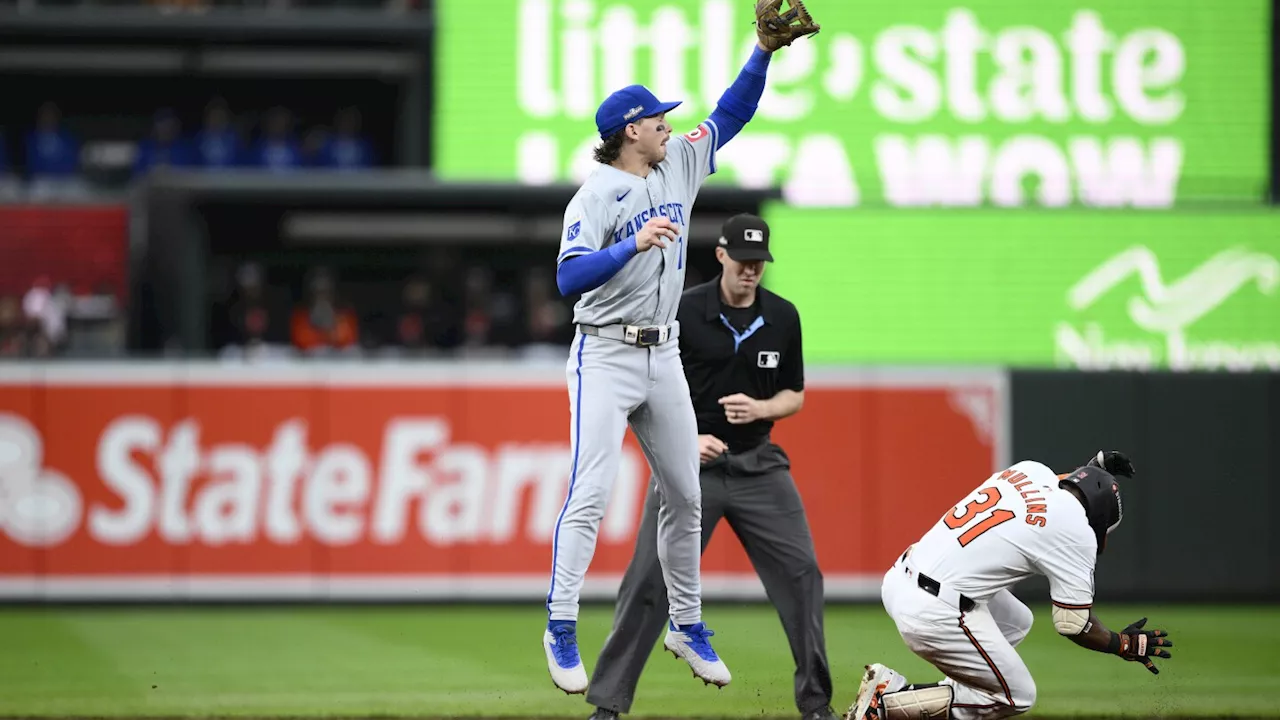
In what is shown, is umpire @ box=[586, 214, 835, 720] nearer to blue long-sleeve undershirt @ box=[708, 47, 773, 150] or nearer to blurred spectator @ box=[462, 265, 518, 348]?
blue long-sleeve undershirt @ box=[708, 47, 773, 150]

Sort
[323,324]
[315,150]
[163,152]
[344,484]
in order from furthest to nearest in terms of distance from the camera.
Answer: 1. [315,150]
2. [163,152]
3. [323,324]
4. [344,484]

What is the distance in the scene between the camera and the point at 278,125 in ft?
69.4

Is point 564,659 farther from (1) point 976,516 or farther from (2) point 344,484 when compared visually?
(2) point 344,484

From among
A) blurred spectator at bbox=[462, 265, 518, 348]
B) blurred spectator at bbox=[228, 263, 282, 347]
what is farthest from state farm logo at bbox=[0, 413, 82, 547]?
blurred spectator at bbox=[462, 265, 518, 348]

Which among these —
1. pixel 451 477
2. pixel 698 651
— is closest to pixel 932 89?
pixel 451 477

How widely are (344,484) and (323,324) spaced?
4.62 m

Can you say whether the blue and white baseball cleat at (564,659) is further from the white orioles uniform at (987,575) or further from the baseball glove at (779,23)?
the baseball glove at (779,23)

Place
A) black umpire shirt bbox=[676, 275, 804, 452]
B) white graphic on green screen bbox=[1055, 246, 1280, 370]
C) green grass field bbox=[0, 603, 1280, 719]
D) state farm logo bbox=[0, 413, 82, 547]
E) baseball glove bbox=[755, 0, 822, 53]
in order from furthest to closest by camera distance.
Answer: white graphic on green screen bbox=[1055, 246, 1280, 370] → state farm logo bbox=[0, 413, 82, 547] → green grass field bbox=[0, 603, 1280, 719] → black umpire shirt bbox=[676, 275, 804, 452] → baseball glove bbox=[755, 0, 822, 53]

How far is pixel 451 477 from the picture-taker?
13.1 m

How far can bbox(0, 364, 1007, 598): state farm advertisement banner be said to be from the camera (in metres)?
12.9

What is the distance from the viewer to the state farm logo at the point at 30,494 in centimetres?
1290

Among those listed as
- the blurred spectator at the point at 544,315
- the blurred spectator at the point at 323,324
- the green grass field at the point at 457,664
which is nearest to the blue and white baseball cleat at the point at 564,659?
the green grass field at the point at 457,664

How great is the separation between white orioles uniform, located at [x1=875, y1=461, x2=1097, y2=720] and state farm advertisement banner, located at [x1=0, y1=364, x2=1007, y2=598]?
6153 mm

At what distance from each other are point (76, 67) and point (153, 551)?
12123 mm
